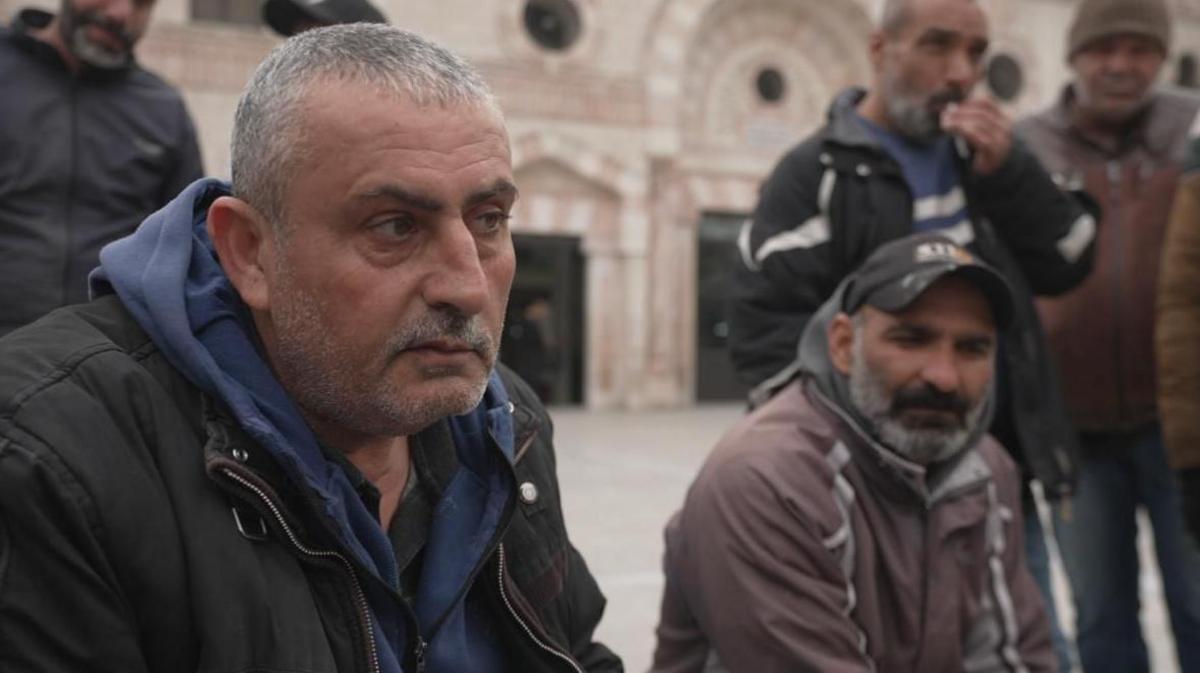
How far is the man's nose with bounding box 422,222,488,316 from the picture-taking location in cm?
138

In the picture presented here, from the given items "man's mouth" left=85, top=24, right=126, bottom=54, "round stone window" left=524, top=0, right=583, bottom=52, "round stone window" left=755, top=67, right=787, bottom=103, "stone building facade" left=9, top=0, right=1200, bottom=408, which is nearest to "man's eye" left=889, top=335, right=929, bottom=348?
"man's mouth" left=85, top=24, right=126, bottom=54

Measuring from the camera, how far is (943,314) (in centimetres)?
255

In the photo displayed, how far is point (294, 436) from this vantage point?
1.42 meters

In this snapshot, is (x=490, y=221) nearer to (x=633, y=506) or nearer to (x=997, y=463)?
(x=997, y=463)

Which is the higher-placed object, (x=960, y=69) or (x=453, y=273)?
(x=960, y=69)

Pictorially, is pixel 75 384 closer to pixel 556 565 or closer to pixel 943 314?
pixel 556 565

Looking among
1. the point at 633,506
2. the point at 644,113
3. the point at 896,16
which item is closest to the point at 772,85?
the point at 644,113

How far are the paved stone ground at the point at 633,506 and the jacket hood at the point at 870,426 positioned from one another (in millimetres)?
1509

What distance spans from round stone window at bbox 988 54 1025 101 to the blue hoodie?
15853mm

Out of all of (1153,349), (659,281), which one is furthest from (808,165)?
(659,281)

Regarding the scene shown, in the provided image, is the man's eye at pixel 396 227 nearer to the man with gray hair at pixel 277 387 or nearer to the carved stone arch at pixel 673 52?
the man with gray hair at pixel 277 387

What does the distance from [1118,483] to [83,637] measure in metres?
3.04

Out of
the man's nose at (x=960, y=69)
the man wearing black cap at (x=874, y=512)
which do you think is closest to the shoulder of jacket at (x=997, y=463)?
the man wearing black cap at (x=874, y=512)

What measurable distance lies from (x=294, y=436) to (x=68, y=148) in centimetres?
184
